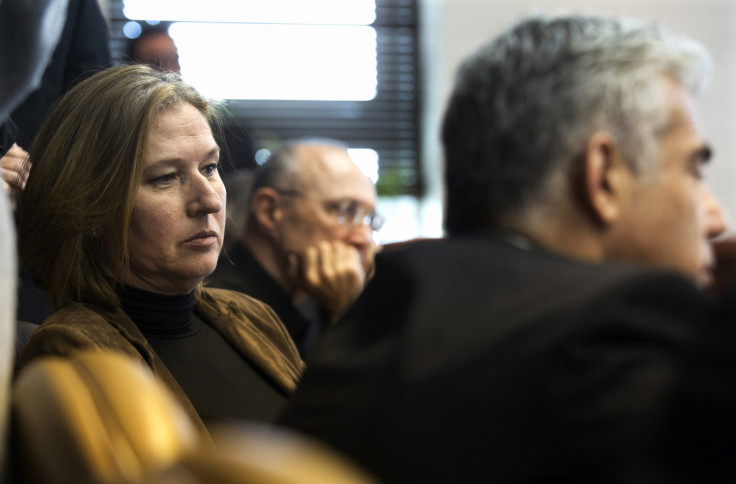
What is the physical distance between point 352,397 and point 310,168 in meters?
2.24

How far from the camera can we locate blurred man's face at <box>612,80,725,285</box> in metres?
1.11

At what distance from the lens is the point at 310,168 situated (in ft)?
10.5

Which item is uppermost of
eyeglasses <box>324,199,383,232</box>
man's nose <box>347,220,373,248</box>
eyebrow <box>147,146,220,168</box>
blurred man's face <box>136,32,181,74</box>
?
blurred man's face <box>136,32,181,74</box>

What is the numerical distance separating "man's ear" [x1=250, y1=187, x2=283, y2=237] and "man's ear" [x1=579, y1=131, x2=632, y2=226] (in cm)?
200

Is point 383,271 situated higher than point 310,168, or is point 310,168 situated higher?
point 383,271

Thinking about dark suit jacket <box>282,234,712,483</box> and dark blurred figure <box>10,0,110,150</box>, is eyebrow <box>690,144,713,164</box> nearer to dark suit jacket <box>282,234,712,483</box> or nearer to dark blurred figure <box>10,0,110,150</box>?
dark suit jacket <box>282,234,712,483</box>

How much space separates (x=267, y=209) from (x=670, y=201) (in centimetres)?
206

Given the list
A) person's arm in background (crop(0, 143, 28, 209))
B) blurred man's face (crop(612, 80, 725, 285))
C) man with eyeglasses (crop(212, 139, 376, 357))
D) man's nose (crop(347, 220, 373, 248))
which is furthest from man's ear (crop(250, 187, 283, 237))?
blurred man's face (crop(612, 80, 725, 285))

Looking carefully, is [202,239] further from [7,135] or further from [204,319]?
[7,135]

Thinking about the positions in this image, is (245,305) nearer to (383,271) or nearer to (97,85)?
(97,85)

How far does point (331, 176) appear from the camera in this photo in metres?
3.20

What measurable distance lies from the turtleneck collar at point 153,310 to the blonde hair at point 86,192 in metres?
0.04

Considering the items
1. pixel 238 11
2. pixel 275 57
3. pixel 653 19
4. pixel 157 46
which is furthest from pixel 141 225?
pixel 653 19

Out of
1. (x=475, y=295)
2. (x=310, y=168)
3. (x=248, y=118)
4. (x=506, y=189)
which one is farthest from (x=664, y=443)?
(x=248, y=118)
